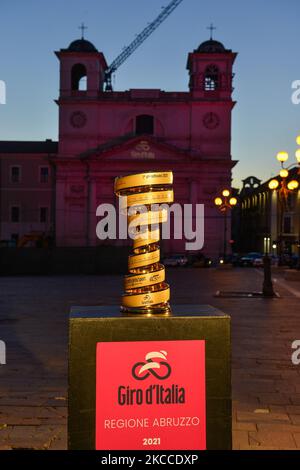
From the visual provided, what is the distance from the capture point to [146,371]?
4586 millimetres

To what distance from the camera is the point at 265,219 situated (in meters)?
80.8

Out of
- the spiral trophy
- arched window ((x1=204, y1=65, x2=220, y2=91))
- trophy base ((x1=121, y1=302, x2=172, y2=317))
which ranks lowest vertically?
trophy base ((x1=121, y1=302, x2=172, y2=317))

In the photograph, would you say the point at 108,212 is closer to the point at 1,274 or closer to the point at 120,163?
the point at 120,163

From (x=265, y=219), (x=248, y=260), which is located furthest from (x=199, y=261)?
(x=265, y=219)

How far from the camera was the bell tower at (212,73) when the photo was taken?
6694 centimetres

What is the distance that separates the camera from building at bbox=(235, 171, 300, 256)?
76250 millimetres

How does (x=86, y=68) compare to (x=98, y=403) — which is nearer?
(x=98, y=403)

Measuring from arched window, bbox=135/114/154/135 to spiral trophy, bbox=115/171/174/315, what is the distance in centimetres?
6300

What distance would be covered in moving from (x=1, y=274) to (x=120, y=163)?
82.6ft

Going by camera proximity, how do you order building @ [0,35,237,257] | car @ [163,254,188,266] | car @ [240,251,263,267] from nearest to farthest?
car @ [163,254,188,266]
car @ [240,251,263,267]
building @ [0,35,237,257]

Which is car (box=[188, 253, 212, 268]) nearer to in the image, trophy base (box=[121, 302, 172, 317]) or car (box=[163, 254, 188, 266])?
car (box=[163, 254, 188, 266])

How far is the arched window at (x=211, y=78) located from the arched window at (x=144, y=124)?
6772mm

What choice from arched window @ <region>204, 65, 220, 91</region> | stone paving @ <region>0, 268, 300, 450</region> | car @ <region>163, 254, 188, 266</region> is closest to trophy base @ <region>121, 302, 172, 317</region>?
stone paving @ <region>0, 268, 300, 450</region>
